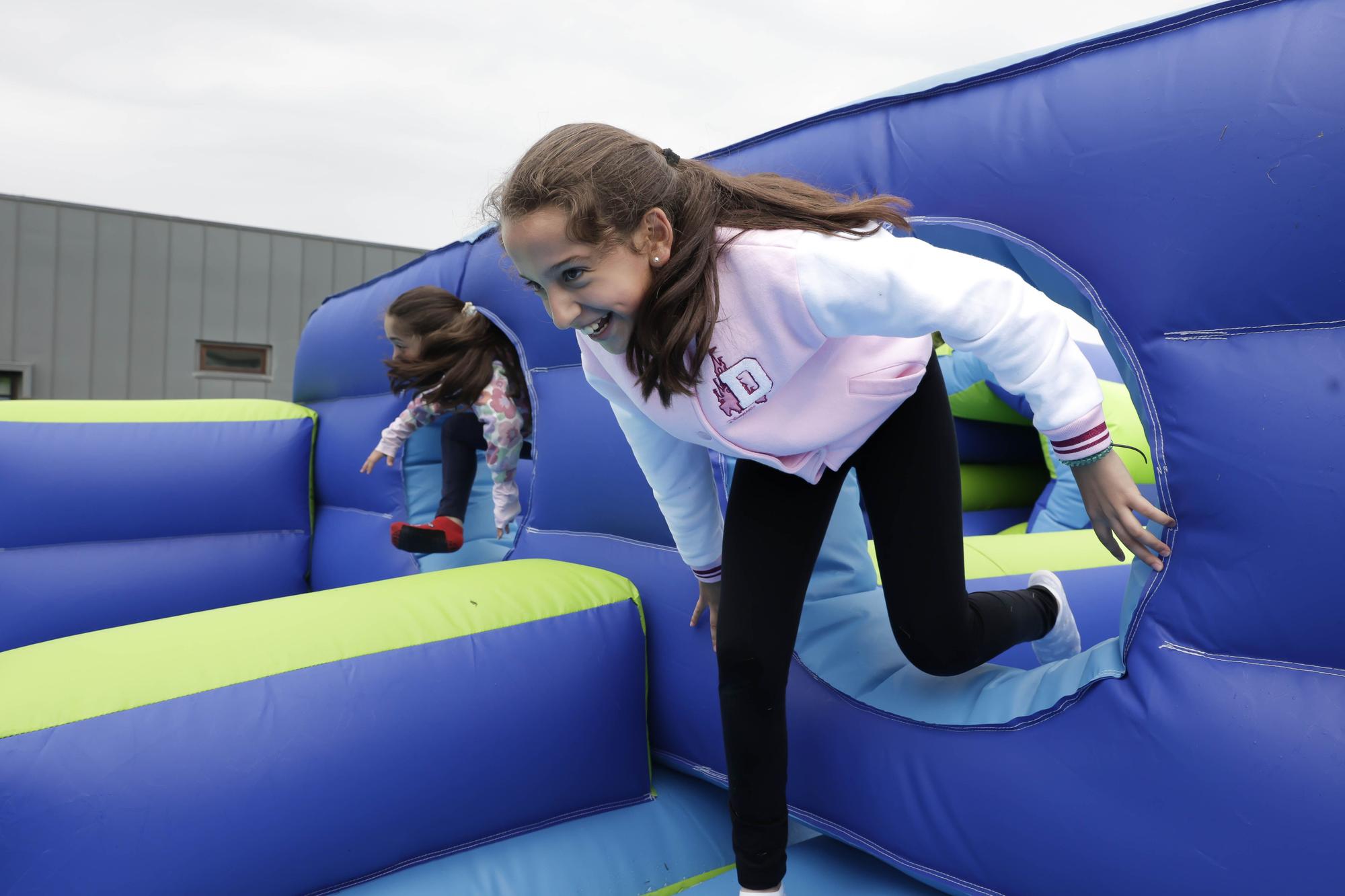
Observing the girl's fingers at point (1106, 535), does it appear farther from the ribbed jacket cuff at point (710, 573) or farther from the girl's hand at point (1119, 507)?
the ribbed jacket cuff at point (710, 573)

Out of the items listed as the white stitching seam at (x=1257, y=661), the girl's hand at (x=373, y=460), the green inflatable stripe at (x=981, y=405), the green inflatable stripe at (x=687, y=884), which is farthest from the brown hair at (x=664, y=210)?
the green inflatable stripe at (x=981, y=405)

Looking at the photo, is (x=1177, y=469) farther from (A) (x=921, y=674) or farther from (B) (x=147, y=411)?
(B) (x=147, y=411)

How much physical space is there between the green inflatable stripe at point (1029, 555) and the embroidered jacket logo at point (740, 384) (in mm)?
580

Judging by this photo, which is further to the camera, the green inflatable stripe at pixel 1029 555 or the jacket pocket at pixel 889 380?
the green inflatable stripe at pixel 1029 555

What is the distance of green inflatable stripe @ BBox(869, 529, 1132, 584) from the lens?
1.50m

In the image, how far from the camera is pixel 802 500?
1000 millimetres

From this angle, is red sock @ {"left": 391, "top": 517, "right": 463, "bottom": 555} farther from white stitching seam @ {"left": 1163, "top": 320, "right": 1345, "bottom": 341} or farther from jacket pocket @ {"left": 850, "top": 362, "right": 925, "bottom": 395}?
white stitching seam @ {"left": 1163, "top": 320, "right": 1345, "bottom": 341}

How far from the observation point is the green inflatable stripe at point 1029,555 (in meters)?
1.50

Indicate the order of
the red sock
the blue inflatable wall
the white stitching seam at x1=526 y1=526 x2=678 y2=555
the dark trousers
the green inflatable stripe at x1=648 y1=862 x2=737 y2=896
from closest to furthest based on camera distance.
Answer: the blue inflatable wall < the green inflatable stripe at x1=648 y1=862 x2=737 y2=896 < the white stitching seam at x1=526 y1=526 x2=678 y2=555 < the red sock < the dark trousers

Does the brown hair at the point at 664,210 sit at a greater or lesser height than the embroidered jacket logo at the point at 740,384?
greater

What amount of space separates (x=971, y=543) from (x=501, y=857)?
922 mm

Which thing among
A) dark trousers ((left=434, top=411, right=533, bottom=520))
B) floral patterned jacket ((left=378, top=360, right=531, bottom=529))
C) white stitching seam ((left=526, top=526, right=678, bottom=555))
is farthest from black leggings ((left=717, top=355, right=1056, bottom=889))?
dark trousers ((left=434, top=411, right=533, bottom=520))

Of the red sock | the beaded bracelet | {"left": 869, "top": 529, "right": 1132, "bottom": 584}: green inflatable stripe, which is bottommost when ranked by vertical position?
the red sock

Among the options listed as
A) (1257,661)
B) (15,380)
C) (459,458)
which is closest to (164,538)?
(459,458)
